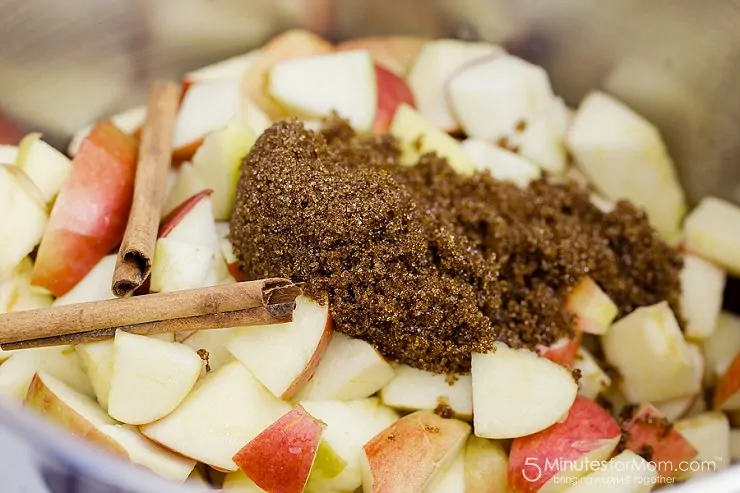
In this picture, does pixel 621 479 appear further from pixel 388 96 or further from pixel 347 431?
pixel 388 96

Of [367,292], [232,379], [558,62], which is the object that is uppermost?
[558,62]

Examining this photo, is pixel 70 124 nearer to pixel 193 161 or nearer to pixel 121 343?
pixel 193 161

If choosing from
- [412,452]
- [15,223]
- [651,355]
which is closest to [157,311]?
[15,223]

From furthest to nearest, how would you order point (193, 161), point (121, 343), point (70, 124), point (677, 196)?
point (677, 196), point (70, 124), point (193, 161), point (121, 343)

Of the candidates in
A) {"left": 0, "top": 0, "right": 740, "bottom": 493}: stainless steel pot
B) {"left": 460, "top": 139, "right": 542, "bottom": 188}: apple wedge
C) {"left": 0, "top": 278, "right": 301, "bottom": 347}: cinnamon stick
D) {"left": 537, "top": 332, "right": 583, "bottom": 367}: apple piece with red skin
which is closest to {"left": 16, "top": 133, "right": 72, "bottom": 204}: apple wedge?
{"left": 0, "top": 0, "right": 740, "bottom": 493}: stainless steel pot

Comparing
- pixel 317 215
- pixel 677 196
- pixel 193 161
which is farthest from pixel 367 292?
pixel 677 196

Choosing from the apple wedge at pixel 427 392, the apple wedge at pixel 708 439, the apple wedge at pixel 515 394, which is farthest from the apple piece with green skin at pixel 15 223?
the apple wedge at pixel 708 439
